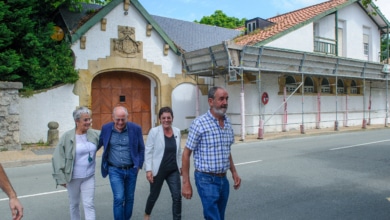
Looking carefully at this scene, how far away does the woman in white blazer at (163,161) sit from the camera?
4.66 meters

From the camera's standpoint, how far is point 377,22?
24828 millimetres

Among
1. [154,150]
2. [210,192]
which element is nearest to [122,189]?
[154,150]

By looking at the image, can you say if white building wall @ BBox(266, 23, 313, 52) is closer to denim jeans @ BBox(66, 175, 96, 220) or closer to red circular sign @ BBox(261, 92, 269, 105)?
red circular sign @ BBox(261, 92, 269, 105)

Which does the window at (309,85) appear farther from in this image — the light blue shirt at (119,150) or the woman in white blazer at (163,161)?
the light blue shirt at (119,150)

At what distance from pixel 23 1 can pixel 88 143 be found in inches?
436

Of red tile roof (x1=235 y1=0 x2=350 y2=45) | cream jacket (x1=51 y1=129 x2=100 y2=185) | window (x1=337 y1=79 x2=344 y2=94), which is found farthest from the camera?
window (x1=337 y1=79 x2=344 y2=94)

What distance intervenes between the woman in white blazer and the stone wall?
29.2 feet

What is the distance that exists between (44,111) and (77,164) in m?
10.7

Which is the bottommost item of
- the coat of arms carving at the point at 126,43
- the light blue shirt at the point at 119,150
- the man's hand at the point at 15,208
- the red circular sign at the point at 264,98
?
the man's hand at the point at 15,208

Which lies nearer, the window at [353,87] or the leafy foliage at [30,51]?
the leafy foliage at [30,51]

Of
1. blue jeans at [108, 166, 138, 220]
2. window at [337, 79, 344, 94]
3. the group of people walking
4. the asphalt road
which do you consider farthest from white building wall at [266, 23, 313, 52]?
blue jeans at [108, 166, 138, 220]

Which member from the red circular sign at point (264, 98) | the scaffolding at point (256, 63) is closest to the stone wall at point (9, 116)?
the scaffolding at point (256, 63)

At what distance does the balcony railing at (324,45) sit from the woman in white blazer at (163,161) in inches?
691

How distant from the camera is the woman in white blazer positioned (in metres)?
4.66
